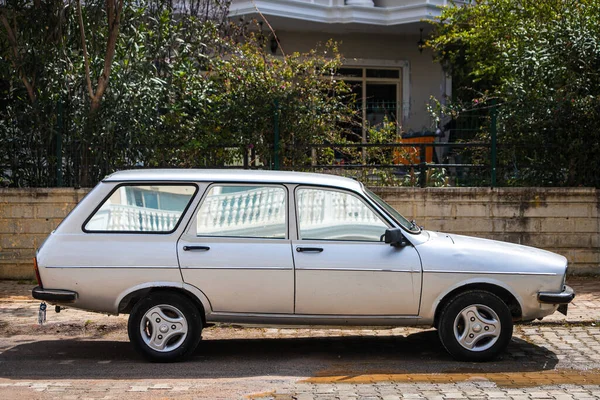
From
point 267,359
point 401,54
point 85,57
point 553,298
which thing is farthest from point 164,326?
point 401,54

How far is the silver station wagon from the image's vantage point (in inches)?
285

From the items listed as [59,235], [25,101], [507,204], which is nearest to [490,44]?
[507,204]

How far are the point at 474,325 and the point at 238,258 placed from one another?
2.13 m

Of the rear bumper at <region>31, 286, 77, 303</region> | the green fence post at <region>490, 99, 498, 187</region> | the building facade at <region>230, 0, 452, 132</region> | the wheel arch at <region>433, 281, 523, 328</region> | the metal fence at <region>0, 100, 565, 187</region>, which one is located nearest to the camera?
the rear bumper at <region>31, 286, 77, 303</region>

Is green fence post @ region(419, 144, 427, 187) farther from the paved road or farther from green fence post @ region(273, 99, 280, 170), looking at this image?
the paved road

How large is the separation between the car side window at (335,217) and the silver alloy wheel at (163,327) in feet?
4.24

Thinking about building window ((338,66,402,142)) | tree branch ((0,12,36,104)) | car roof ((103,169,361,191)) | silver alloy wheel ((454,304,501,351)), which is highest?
building window ((338,66,402,142))

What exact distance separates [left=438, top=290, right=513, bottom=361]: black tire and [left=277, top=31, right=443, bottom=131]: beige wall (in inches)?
476

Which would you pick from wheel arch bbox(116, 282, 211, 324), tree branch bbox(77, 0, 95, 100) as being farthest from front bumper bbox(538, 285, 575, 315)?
tree branch bbox(77, 0, 95, 100)

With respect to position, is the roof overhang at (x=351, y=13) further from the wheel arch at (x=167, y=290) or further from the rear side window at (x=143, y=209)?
the wheel arch at (x=167, y=290)

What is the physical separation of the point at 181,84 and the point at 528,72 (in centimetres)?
517

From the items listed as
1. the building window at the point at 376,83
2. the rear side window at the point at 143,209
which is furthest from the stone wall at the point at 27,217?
the building window at the point at 376,83

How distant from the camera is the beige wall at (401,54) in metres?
19.1

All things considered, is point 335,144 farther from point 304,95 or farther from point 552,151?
point 552,151
